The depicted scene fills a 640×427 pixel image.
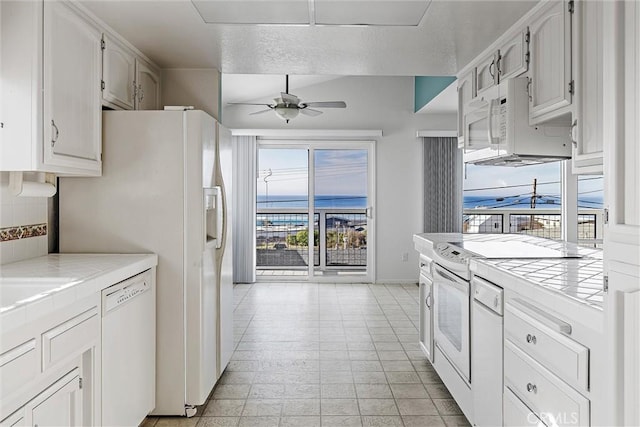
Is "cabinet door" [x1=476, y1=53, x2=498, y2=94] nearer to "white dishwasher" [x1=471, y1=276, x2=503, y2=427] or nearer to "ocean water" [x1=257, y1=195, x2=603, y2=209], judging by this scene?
"white dishwasher" [x1=471, y1=276, x2=503, y2=427]

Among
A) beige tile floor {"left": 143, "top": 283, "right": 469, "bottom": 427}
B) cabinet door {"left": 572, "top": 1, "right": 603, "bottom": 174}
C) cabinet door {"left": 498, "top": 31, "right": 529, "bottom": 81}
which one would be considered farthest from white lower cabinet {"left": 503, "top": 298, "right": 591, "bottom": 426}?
cabinet door {"left": 498, "top": 31, "right": 529, "bottom": 81}

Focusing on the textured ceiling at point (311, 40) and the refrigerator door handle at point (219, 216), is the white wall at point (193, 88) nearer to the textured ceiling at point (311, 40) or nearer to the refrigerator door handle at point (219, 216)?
the textured ceiling at point (311, 40)

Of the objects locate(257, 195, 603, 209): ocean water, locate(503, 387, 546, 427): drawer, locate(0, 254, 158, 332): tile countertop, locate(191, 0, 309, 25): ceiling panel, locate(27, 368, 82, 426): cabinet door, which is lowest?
locate(503, 387, 546, 427): drawer

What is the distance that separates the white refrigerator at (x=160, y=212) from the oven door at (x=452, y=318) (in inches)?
59.3

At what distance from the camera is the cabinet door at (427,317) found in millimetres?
3104

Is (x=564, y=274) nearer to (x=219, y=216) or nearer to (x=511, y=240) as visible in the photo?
(x=511, y=240)

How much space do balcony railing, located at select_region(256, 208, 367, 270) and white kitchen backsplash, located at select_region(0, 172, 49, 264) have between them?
175 inches

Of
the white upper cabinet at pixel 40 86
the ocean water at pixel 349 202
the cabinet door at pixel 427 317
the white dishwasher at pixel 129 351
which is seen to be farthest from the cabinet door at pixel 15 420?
the ocean water at pixel 349 202

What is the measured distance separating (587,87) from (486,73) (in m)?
1.18

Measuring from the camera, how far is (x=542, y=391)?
1.57 m

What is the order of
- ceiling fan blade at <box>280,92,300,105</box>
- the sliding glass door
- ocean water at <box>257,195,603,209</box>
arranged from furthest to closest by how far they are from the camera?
1. the sliding glass door
2. ocean water at <box>257,195,603,209</box>
3. ceiling fan blade at <box>280,92,300,105</box>

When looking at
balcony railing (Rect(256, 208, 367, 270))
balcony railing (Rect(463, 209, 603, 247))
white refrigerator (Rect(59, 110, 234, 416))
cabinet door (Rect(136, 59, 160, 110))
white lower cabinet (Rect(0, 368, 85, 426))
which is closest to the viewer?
white lower cabinet (Rect(0, 368, 85, 426))

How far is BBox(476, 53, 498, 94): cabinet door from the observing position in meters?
2.81

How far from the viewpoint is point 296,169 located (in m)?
6.67
